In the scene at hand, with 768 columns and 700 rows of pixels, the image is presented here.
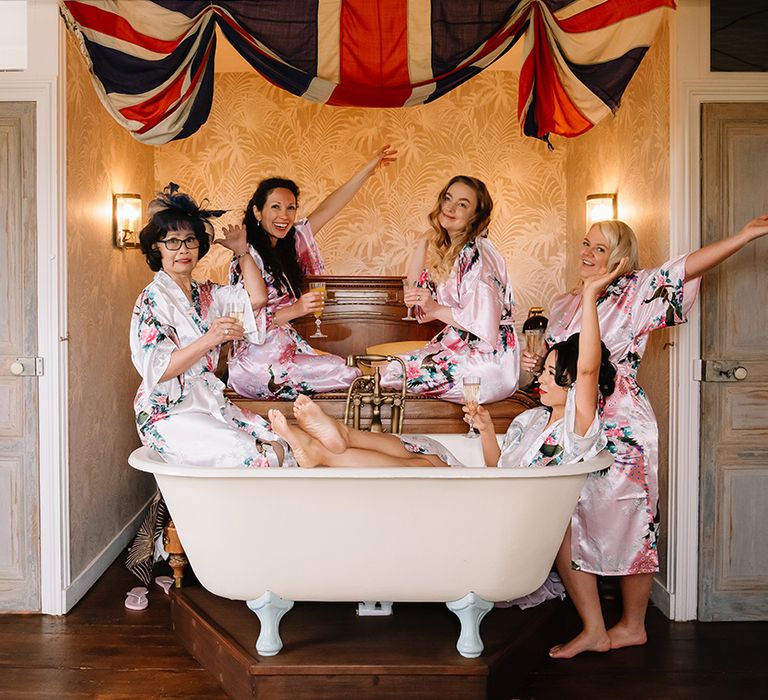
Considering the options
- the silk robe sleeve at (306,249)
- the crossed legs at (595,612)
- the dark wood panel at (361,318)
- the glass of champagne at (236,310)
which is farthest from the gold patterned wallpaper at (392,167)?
the crossed legs at (595,612)

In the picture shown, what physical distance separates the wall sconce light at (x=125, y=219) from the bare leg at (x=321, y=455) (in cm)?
189

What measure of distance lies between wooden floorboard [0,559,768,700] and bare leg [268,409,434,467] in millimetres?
527

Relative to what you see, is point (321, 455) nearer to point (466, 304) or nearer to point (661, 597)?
point (466, 304)

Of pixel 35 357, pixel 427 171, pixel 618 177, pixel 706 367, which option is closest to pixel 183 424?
pixel 35 357

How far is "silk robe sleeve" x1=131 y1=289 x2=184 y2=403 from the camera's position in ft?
9.27

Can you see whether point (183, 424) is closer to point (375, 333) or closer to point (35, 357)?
point (35, 357)

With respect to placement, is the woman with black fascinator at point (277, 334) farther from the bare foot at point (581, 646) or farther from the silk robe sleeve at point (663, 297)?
the bare foot at point (581, 646)

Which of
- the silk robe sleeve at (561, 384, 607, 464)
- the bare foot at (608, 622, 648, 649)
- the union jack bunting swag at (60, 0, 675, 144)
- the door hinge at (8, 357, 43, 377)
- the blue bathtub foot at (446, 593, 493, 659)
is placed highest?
the union jack bunting swag at (60, 0, 675, 144)

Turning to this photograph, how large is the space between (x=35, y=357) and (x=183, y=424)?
805 millimetres

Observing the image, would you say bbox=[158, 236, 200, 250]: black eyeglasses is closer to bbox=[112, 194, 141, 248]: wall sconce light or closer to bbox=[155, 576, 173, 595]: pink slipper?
bbox=[112, 194, 141, 248]: wall sconce light

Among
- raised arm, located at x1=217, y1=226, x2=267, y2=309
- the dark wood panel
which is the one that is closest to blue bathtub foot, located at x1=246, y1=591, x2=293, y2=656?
raised arm, located at x1=217, y1=226, x2=267, y2=309

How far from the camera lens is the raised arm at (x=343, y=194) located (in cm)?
414

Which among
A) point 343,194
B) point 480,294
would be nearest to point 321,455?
point 480,294

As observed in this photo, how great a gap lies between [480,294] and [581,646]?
4.71 feet
